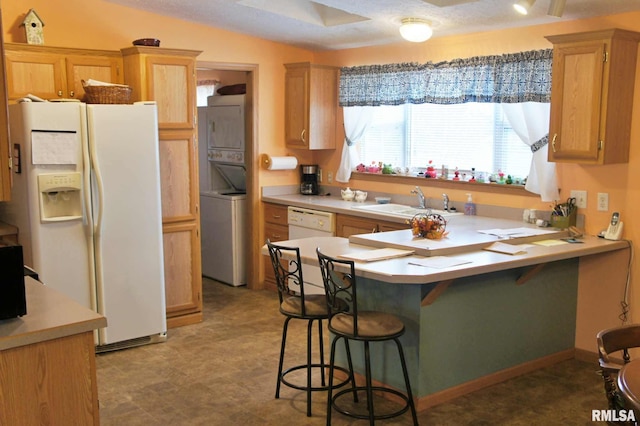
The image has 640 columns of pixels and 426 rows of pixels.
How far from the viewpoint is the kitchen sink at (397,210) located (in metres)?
5.01

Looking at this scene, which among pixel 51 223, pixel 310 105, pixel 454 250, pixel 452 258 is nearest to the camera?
pixel 452 258

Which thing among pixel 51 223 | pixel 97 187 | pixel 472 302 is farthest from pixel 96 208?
pixel 472 302

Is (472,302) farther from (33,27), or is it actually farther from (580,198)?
(33,27)

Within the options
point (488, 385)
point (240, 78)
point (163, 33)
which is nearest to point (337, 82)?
point (240, 78)

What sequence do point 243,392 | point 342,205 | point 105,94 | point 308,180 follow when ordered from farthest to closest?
point 308,180
point 342,205
point 105,94
point 243,392

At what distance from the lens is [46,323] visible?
7.34 feet

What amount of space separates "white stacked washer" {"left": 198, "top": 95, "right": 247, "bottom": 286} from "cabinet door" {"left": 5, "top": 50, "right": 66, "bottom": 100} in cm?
191

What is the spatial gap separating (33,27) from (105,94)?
75 cm

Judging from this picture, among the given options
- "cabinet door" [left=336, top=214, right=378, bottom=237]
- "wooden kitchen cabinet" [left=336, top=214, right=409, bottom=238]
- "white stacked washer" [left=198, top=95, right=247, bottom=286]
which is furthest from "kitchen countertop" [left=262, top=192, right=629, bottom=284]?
"white stacked washer" [left=198, top=95, right=247, bottom=286]

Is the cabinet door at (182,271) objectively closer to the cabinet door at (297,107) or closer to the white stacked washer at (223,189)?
the white stacked washer at (223,189)

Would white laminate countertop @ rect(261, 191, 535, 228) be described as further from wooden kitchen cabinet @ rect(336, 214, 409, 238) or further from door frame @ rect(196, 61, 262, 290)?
door frame @ rect(196, 61, 262, 290)

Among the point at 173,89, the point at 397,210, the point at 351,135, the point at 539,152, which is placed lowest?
the point at 397,210

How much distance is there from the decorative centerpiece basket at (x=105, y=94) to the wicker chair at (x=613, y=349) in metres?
3.42

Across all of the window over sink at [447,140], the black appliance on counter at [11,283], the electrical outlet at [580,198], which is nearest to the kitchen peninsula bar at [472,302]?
the electrical outlet at [580,198]
